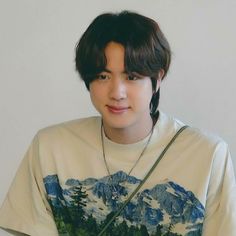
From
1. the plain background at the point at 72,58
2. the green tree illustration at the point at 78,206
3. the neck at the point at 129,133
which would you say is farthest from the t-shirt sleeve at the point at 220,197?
the plain background at the point at 72,58

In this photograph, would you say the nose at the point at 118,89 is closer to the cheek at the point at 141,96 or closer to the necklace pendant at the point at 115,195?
the cheek at the point at 141,96

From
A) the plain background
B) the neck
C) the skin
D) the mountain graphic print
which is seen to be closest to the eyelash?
the skin

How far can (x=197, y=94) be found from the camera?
1514 mm

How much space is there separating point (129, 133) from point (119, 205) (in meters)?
0.18

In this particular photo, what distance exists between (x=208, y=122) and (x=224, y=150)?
1.39 ft

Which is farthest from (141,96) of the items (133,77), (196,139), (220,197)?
(220,197)

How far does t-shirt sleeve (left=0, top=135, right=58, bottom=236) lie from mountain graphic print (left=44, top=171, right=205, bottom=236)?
2cm

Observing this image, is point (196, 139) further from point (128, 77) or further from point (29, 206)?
point (29, 206)

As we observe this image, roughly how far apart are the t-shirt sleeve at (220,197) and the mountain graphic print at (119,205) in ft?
0.08

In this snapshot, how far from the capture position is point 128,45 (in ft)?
3.30

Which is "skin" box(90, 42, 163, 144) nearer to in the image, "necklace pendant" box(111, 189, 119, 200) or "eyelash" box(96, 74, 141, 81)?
"eyelash" box(96, 74, 141, 81)

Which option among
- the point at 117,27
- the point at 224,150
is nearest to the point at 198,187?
the point at 224,150

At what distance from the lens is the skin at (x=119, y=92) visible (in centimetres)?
101

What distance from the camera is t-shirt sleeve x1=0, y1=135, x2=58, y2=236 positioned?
1.12 m
